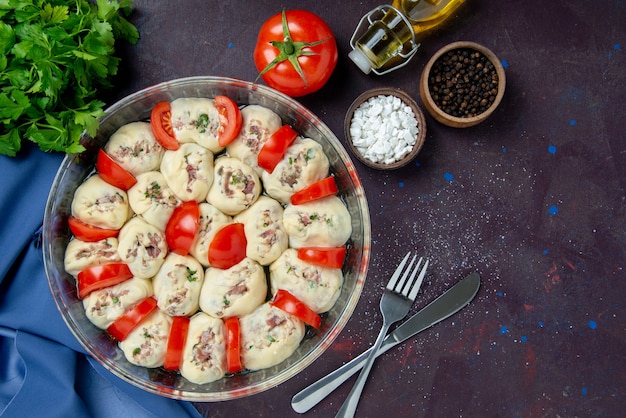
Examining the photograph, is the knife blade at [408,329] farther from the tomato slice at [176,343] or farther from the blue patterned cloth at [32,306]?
the blue patterned cloth at [32,306]

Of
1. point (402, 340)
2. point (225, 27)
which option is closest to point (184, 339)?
point (402, 340)

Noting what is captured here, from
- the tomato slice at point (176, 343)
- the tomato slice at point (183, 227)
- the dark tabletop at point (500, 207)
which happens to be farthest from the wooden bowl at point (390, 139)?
the tomato slice at point (176, 343)

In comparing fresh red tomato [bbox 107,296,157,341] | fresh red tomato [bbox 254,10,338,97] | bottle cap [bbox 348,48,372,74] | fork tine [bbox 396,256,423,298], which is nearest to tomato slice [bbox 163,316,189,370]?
fresh red tomato [bbox 107,296,157,341]

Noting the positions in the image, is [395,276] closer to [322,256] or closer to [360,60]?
[322,256]

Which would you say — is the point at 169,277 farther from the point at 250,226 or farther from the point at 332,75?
the point at 332,75

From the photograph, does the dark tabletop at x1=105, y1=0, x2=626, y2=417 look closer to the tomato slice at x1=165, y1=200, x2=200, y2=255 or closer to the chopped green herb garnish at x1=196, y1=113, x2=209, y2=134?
the chopped green herb garnish at x1=196, y1=113, x2=209, y2=134

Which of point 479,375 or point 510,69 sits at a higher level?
point 510,69
